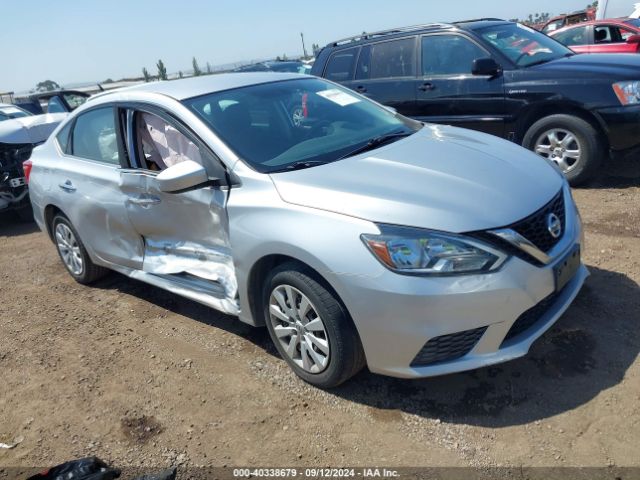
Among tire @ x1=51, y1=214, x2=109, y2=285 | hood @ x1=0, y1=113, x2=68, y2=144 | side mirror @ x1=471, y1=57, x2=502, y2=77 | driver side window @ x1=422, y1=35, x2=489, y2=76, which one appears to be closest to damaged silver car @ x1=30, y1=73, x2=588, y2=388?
tire @ x1=51, y1=214, x2=109, y2=285

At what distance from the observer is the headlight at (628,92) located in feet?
17.3

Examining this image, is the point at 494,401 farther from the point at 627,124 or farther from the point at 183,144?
the point at 627,124

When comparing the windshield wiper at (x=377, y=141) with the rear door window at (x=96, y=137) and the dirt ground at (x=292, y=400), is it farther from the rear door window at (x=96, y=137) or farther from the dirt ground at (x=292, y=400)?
the rear door window at (x=96, y=137)

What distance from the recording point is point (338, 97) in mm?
4035

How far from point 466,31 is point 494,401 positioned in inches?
189

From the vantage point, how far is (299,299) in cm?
290

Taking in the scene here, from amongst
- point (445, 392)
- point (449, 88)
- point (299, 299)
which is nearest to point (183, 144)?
point (299, 299)

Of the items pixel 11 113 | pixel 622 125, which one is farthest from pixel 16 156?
pixel 622 125


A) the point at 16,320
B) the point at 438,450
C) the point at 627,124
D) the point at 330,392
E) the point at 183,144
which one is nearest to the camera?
the point at 438,450

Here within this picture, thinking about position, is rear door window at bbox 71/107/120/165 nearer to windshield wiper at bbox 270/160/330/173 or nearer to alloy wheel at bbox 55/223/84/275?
alloy wheel at bbox 55/223/84/275

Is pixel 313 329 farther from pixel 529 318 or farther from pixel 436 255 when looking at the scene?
pixel 529 318

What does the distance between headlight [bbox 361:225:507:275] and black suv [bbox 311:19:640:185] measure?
3.63 metres

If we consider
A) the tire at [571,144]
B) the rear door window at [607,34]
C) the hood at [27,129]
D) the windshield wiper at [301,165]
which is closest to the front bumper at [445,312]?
the windshield wiper at [301,165]

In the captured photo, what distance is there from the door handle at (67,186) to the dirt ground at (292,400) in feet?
3.59
